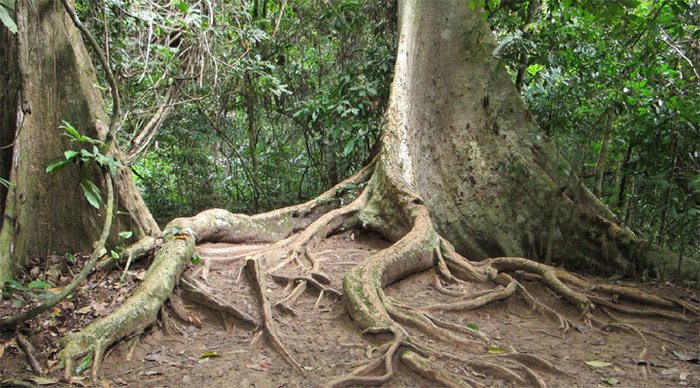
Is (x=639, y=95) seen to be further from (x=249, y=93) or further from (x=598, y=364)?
(x=249, y=93)

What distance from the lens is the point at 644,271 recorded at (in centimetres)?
594

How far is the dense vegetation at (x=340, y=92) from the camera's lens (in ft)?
18.5

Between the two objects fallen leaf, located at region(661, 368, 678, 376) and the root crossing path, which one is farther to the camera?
fallen leaf, located at region(661, 368, 678, 376)

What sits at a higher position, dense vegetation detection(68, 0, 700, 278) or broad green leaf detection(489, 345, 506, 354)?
dense vegetation detection(68, 0, 700, 278)

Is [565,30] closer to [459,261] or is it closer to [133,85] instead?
[459,261]

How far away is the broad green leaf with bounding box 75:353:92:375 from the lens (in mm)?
3243

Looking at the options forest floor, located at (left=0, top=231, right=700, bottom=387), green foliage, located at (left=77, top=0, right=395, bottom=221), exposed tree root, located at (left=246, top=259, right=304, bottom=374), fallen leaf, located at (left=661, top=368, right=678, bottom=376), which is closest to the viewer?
forest floor, located at (left=0, top=231, right=700, bottom=387)

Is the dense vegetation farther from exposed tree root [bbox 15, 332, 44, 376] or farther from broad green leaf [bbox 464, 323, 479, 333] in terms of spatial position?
exposed tree root [bbox 15, 332, 44, 376]

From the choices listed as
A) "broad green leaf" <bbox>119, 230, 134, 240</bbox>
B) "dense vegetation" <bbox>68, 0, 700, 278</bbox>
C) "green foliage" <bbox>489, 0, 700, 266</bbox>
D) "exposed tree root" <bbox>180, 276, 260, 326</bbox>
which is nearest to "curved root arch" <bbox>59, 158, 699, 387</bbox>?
"exposed tree root" <bbox>180, 276, 260, 326</bbox>

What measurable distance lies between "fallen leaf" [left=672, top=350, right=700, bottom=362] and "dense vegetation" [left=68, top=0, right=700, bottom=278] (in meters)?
1.43

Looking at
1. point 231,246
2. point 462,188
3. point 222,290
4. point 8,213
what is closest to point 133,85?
point 231,246

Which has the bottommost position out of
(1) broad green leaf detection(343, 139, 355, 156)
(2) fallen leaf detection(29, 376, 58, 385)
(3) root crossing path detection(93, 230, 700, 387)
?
(2) fallen leaf detection(29, 376, 58, 385)

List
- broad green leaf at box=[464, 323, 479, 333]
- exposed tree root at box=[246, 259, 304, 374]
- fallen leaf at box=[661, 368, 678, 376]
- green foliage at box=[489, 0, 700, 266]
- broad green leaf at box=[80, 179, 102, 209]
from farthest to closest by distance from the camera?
1. green foliage at box=[489, 0, 700, 266]
2. broad green leaf at box=[464, 323, 479, 333]
3. broad green leaf at box=[80, 179, 102, 209]
4. fallen leaf at box=[661, 368, 678, 376]
5. exposed tree root at box=[246, 259, 304, 374]

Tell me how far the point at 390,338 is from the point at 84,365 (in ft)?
6.25
